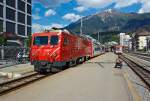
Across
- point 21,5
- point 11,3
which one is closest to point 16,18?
point 11,3

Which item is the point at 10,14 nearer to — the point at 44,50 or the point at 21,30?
the point at 21,30

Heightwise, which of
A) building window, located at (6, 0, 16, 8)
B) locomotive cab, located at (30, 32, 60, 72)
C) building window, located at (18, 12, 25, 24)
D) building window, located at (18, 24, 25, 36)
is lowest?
locomotive cab, located at (30, 32, 60, 72)

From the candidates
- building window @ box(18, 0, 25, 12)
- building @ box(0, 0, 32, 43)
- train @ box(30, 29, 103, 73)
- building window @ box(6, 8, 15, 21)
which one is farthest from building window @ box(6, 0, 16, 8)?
train @ box(30, 29, 103, 73)

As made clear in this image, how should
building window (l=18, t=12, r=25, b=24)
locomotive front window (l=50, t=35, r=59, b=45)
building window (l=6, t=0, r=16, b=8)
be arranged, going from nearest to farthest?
1. locomotive front window (l=50, t=35, r=59, b=45)
2. building window (l=6, t=0, r=16, b=8)
3. building window (l=18, t=12, r=25, b=24)

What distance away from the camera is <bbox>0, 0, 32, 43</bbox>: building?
297 ft

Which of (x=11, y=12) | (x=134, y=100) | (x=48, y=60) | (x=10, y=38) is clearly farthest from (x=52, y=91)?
(x=11, y=12)

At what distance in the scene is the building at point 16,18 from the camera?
297ft

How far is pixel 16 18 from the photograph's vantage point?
99812 millimetres

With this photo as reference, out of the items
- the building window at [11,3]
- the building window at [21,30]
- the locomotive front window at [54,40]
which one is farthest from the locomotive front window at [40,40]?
the building window at [21,30]

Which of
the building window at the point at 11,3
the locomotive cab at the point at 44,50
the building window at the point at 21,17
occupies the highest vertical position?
the building window at the point at 11,3

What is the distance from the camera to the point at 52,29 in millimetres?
24438

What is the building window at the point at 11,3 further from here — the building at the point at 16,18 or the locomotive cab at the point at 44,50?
the locomotive cab at the point at 44,50

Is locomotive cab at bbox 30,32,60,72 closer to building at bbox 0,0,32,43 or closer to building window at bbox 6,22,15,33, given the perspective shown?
building at bbox 0,0,32,43

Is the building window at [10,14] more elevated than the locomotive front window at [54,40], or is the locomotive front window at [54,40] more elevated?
the building window at [10,14]
